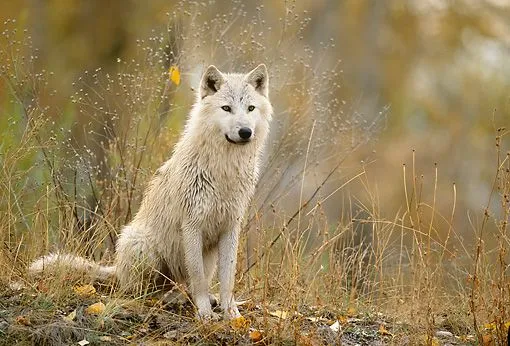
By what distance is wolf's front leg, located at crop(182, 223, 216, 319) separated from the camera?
6441 mm

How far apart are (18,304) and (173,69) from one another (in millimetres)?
2849

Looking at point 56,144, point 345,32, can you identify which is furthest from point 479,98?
point 56,144

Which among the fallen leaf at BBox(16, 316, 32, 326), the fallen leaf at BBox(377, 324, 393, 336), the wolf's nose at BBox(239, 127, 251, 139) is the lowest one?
the fallen leaf at BBox(16, 316, 32, 326)

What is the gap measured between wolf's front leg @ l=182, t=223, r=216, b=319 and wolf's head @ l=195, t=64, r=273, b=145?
73cm

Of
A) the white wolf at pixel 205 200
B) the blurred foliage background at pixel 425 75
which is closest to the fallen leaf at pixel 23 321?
the white wolf at pixel 205 200

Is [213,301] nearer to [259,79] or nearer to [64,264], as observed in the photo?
[64,264]

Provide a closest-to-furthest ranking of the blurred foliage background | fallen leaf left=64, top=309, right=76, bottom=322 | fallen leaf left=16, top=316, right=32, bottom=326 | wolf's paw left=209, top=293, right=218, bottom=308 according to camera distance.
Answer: fallen leaf left=16, top=316, right=32, bottom=326, fallen leaf left=64, top=309, right=76, bottom=322, wolf's paw left=209, top=293, right=218, bottom=308, the blurred foliage background

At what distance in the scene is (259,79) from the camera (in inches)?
266

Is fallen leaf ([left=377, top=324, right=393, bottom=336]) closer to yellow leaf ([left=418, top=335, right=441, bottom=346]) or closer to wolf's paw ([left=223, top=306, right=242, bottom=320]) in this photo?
yellow leaf ([left=418, top=335, right=441, bottom=346])

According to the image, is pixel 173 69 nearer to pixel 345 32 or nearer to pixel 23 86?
pixel 23 86

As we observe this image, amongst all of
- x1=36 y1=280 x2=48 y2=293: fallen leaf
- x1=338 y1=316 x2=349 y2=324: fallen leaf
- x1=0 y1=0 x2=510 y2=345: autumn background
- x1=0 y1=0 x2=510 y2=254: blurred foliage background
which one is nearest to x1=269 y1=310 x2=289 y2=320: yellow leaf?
x1=0 y1=0 x2=510 y2=345: autumn background

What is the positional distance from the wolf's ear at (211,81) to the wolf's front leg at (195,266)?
3.31 ft

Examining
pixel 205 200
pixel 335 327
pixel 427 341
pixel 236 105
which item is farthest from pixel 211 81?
pixel 427 341

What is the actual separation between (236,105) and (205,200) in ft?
2.38
